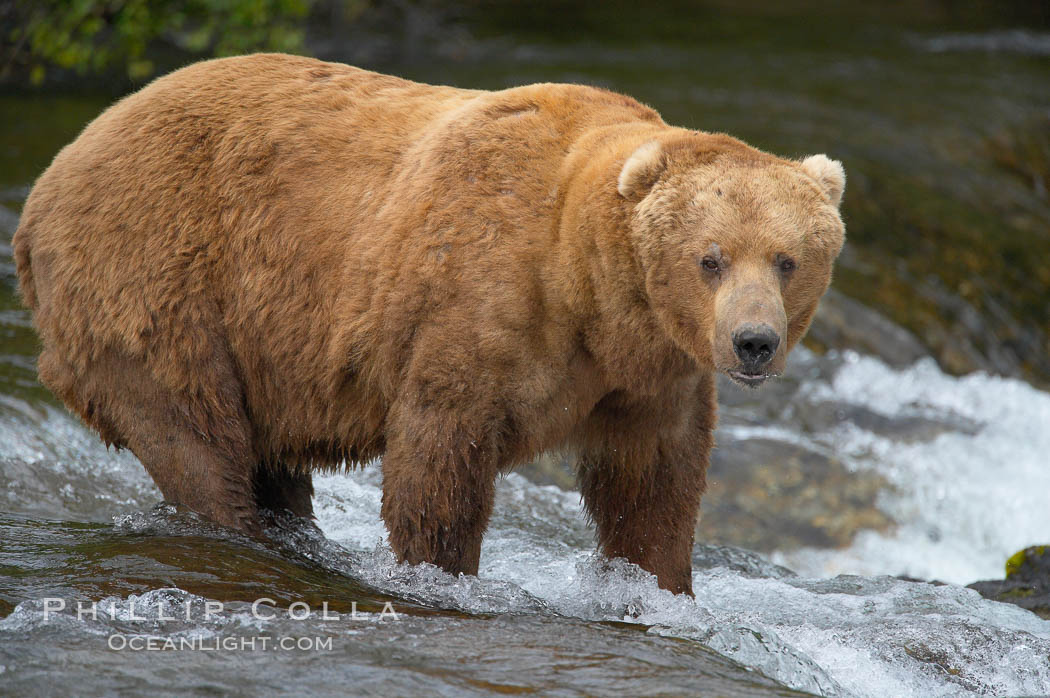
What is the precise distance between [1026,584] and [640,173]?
3.54 m

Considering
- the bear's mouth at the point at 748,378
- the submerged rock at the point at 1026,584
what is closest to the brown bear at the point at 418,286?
the bear's mouth at the point at 748,378

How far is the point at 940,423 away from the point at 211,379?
6.59m

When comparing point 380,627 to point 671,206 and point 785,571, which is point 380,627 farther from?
point 785,571

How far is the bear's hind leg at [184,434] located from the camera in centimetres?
577

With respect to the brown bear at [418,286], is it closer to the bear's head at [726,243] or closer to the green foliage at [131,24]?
the bear's head at [726,243]

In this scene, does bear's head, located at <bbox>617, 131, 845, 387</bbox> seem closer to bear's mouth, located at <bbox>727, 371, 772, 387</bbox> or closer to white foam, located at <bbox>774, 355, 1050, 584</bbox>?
bear's mouth, located at <bbox>727, 371, 772, 387</bbox>

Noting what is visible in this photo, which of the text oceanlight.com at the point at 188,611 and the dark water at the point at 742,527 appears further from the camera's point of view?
the text oceanlight.com at the point at 188,611

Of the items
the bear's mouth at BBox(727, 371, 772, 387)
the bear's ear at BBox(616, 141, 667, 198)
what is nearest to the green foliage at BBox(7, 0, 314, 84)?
the bear's ear at BBox(616, 141, 667, 198)

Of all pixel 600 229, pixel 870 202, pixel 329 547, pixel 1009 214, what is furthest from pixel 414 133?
pixel 1009 214

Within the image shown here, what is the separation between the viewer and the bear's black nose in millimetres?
4586

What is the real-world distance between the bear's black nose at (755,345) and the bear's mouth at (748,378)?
0.07 ft

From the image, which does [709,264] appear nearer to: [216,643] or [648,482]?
[648,482]

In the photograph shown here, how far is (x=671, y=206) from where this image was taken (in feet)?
16.1

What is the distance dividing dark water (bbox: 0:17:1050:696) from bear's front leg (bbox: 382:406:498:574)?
0.12 metres
